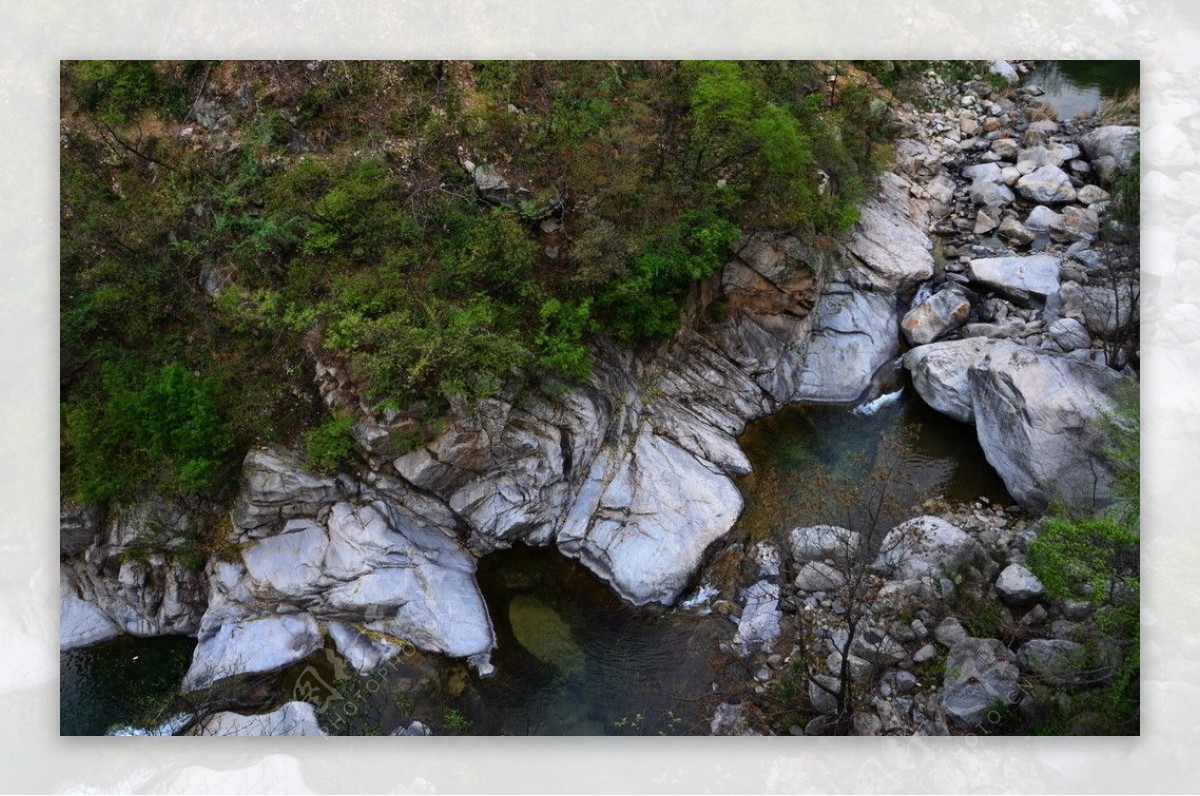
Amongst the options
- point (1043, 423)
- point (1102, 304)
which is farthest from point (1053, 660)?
point (1102, 304)

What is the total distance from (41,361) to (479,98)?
477cm

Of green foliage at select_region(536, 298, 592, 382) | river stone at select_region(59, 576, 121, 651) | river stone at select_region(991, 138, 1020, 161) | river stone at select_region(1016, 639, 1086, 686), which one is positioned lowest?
river stone at select_region(1016, 639, 1086, 686)

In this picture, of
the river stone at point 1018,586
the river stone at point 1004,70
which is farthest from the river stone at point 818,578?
the river stone at point 1004,70

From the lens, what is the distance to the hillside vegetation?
22.8 feet

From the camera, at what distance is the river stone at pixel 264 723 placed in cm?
643

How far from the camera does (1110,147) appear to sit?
9297 millimetres

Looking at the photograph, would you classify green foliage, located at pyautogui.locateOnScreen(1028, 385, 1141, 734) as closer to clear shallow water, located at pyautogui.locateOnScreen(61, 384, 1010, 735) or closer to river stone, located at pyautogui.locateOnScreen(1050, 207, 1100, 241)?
clear shallow water, located at pyautogui.locateOnScreen(61, 384, 1010, 735)

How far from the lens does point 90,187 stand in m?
7.13

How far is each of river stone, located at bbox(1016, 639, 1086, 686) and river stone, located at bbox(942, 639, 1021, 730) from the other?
124mm

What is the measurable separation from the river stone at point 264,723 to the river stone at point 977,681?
5.44 meters

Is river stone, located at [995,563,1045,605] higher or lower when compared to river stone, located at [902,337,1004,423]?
lower

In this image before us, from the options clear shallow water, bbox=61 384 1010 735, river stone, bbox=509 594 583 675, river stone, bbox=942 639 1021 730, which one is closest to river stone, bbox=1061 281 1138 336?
clear shallow water, bbox=61 384 1010 735

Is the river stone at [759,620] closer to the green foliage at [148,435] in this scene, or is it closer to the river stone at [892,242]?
the river stone at [892,242]

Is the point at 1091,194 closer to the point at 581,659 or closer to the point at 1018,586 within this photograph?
the point at 1018,586
